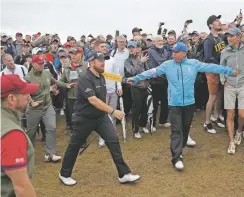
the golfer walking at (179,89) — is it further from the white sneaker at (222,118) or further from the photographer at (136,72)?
the white sneaker at (222,118)

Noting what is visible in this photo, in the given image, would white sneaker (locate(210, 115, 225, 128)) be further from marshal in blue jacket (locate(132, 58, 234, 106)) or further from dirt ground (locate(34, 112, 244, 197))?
marshal in blue jacket (locate(132, 58, 234, 106))

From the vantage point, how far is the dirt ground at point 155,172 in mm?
5625

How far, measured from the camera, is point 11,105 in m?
2.87

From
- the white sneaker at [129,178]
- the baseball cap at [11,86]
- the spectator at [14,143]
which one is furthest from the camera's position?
the white sneaker at [129,178]

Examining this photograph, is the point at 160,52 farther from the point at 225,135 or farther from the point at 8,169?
the point at 8,169

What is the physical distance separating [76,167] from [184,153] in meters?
2.41

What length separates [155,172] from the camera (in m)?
6.42

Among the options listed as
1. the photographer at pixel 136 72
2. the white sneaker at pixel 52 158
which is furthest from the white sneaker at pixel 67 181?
the photographer at pixel 136 72

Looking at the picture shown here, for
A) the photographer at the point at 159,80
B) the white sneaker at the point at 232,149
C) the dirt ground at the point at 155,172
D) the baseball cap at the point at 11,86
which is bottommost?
the dirt ground at the point at 155,172

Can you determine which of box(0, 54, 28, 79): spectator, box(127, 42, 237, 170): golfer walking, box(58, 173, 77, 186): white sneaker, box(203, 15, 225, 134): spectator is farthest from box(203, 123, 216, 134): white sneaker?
box(0, 54, 28, 79): spectator

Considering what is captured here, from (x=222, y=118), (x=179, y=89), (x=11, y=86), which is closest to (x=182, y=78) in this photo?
(x=179, y=89)

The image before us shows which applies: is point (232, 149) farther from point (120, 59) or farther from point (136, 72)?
point (120, 59)

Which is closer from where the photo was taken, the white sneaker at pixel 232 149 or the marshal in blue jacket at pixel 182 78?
the marshal in blue jacket at pixel 182 78

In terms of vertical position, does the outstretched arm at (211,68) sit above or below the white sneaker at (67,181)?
above
